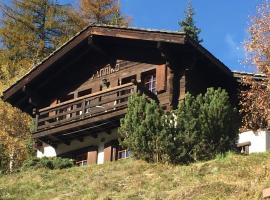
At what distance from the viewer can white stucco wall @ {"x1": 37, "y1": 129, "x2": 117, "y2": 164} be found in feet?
83.5

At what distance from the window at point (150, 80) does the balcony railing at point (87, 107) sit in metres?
1.09

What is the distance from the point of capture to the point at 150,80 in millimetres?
25797

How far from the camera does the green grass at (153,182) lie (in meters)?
14.6

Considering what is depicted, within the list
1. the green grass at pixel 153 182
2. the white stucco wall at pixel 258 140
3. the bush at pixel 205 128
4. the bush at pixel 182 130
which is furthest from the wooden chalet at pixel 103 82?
the green grass at pixel 153 182

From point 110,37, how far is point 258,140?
7.71 m

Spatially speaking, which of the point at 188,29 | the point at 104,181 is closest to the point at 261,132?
the point at 104,181

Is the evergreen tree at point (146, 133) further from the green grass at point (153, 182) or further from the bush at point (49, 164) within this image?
the bush at point (49, 164)

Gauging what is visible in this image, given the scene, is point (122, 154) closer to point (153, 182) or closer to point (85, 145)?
point (85, 145)

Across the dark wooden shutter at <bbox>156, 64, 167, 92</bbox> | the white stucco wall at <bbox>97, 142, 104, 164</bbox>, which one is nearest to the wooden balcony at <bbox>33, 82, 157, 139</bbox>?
the dark wooden shutter at <bbox>156, 64, 167, 92</bbox>

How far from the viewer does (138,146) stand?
63.6 ft

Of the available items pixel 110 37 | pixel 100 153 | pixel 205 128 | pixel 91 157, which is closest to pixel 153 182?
pixel 205 128

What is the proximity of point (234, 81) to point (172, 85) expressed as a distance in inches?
103

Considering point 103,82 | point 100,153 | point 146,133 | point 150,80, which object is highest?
point 103,82

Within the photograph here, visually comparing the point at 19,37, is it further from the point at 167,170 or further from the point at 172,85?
the point at 167,170
